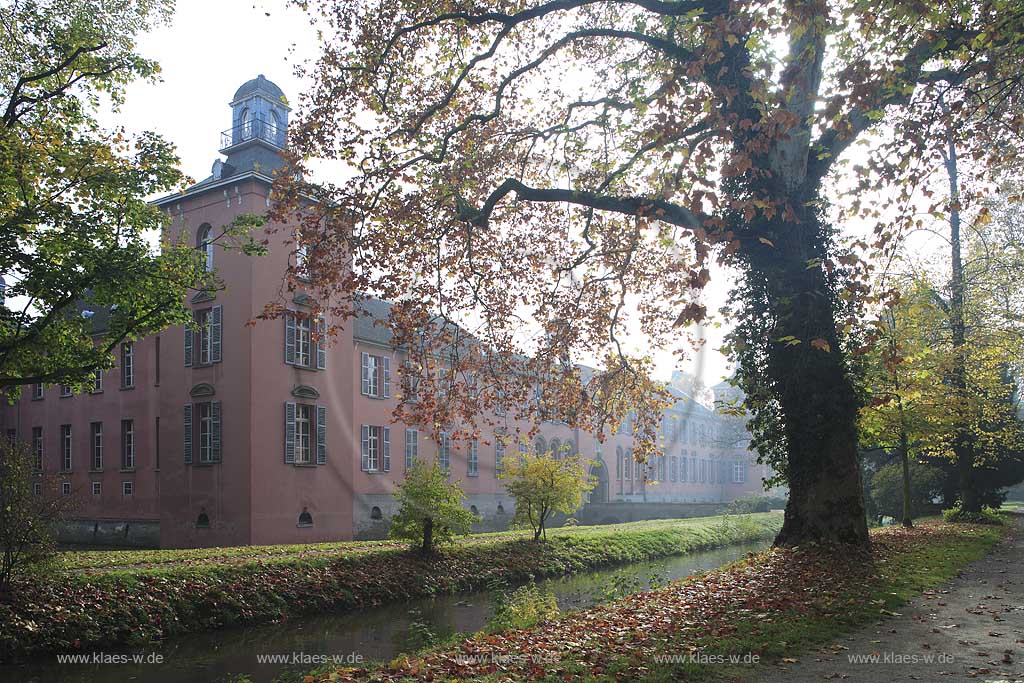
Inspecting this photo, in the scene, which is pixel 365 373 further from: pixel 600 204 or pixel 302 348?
pixel 600 204

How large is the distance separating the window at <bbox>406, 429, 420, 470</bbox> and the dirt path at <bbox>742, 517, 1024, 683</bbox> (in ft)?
82.0

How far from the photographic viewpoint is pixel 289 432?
2525cm

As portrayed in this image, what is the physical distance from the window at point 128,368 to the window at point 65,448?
4626 millimetres

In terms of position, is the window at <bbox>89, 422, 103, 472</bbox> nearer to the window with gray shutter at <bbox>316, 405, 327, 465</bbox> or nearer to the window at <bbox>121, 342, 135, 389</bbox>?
the window at <bbox>121, 342, 135, 389</bbox>

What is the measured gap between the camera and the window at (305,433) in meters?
25.3

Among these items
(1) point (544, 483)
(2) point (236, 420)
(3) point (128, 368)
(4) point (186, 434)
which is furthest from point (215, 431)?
(1) point (544, 483)

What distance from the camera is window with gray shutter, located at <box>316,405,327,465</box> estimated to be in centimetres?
2656

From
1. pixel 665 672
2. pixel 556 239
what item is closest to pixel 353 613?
pixel 556 239

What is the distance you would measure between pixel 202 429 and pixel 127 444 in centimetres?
563

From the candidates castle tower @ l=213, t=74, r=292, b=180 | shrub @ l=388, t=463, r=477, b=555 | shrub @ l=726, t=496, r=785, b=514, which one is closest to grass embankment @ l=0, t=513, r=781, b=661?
shrub @ l=388, t=463, r=477, b=555

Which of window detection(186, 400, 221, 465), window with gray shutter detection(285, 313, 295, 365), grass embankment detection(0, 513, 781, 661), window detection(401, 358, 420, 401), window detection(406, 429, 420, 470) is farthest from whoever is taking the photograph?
window detection(406, 429, 420, 470)

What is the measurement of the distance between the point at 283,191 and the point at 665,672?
27.2 ft

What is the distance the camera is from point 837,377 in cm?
1159

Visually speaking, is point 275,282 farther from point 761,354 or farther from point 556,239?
point 761,354
